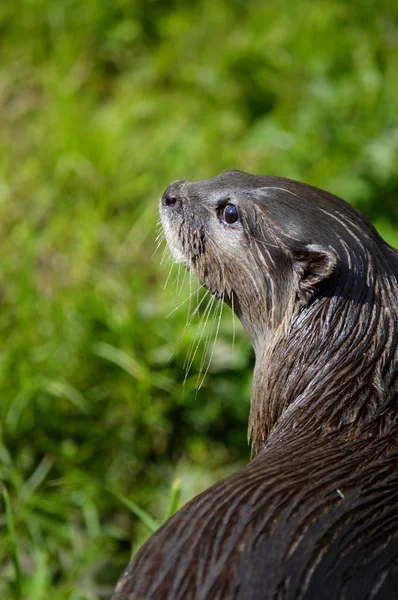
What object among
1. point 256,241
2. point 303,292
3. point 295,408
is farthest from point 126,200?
point 295,408

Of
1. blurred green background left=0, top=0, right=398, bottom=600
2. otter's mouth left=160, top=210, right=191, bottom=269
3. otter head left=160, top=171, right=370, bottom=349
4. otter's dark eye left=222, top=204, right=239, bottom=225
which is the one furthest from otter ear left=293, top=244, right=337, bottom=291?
blurred green background left=0, top=0, right=398, bottom=600

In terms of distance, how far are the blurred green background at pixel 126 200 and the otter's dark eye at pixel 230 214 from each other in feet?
2.19

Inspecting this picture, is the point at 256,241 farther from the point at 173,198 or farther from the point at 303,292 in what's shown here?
the point at 173,198

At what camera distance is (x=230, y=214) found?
2043 mm

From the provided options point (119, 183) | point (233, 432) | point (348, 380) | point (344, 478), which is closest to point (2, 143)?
point (119, 183)

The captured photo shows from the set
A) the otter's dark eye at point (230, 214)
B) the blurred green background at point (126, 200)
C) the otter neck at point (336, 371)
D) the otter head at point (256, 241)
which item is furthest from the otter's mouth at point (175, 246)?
the blurred green background at point (126, 200)

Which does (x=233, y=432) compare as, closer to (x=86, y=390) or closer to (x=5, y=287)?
(x=86, y=390)

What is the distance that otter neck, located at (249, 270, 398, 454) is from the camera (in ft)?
5.65

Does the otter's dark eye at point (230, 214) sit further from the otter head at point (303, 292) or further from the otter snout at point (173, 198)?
the otter snout at point (173, 198)

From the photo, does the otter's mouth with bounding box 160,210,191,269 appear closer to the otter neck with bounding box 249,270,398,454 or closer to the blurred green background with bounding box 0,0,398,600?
the otter neck with bounding box 249,270,398,454

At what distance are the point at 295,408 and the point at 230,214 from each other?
1.60 ft

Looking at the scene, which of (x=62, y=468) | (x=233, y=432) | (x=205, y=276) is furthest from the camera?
(x=233, y=432)

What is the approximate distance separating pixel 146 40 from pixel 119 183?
40.5 inches

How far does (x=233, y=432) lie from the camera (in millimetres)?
2873
